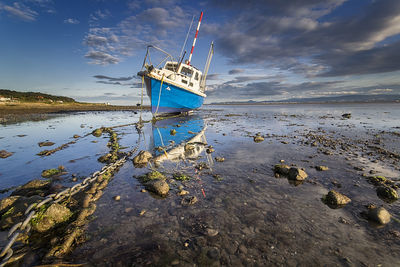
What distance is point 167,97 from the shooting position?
20.9m

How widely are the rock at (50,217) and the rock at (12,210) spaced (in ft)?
1.62

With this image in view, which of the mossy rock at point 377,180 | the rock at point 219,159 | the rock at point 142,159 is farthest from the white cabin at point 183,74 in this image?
the mossy rock at point 377,180

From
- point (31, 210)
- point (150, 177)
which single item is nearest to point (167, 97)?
point (150, 177)

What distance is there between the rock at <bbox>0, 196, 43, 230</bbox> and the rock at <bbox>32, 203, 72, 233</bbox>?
494mm

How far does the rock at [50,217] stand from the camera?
2.86 m

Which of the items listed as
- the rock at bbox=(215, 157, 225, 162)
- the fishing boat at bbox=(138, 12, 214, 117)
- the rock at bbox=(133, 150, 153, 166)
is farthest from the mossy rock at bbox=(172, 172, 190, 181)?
the fishing boat at bbox=(138, 12, 214, 117)

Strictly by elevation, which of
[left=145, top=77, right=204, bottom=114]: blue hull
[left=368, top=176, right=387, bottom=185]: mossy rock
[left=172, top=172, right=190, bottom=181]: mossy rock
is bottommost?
[left=172, top=172, right=190, bottom=181]: mossy rock

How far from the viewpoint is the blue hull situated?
63.1 feet

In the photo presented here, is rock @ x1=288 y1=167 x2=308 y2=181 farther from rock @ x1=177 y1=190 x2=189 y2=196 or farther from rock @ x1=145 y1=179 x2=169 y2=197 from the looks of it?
rock @ x1=145 y1=179 x2=169 y2=197

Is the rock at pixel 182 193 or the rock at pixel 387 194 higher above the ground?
the rock at pixel 387 194

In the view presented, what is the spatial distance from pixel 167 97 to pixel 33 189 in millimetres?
17707

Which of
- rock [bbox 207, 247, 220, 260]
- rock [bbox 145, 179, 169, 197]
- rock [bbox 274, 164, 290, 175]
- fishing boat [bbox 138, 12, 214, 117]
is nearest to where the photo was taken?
rock [bbox 207, 247, 220, 260]

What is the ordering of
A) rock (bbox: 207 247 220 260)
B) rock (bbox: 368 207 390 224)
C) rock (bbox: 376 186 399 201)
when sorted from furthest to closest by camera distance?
rock (bbox: 376 186 399 201), rock (bbox: 368 207 390 224), rock (bbox: 207 247 220 260)

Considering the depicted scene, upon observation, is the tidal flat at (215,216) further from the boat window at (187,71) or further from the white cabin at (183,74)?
the boat window at (187,71)
